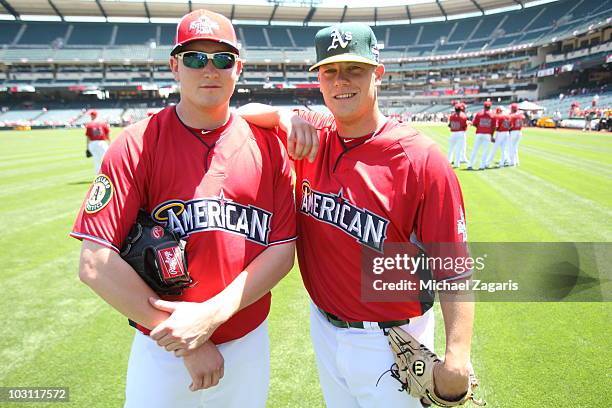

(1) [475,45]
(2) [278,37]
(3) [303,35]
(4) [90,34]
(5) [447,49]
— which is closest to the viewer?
(4) [90,34]

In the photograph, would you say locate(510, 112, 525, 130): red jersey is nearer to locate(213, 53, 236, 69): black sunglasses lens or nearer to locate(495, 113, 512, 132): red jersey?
locate(495, 113, 512, 132): red jersey

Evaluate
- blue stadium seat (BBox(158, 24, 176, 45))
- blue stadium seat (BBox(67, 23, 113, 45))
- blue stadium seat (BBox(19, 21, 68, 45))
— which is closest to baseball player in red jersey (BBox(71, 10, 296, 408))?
blue stadium seat (BBox(158, 24, 176, 45))

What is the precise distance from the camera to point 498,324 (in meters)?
4.32

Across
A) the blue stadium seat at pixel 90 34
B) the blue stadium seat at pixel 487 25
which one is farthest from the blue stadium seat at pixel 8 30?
the blue stadium seat at pixel 487 25

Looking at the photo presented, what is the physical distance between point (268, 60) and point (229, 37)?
68.9 metres

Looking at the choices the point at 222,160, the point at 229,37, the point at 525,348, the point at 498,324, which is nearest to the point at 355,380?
the point at 222,160

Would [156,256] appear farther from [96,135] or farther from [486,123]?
[486,123]

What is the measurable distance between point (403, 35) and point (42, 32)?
60.7m

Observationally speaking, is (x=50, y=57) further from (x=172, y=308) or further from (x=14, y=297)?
(x=172, y=308)

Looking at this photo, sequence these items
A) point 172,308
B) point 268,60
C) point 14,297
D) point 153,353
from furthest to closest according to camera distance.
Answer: point 268,60 → point 14,297 → point 153,353 → point 172,308

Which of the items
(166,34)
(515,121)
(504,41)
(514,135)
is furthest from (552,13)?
(166,34)

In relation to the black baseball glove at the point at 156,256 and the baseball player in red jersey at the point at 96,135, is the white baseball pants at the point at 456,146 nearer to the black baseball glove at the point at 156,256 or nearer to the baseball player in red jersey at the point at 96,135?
the baseball player in red jersey at the point at 96,135

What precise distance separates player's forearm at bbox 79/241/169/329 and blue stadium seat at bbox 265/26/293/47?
239 ft

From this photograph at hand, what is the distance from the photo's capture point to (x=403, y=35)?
71.4 m
